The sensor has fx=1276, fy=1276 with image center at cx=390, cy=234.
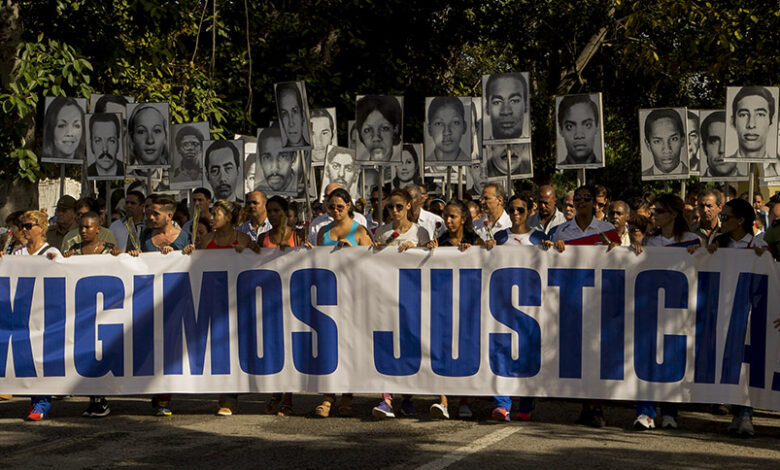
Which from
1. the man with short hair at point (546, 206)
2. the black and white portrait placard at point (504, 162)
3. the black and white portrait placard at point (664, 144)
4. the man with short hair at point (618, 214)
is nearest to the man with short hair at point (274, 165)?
the black and white portrait placard at point (504, 162)

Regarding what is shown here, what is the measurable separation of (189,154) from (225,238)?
9.11 meters

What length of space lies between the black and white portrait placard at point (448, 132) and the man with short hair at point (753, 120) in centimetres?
380

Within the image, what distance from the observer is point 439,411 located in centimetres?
1012

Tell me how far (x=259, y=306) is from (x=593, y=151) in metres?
6.91

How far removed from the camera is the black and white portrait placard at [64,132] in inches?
691

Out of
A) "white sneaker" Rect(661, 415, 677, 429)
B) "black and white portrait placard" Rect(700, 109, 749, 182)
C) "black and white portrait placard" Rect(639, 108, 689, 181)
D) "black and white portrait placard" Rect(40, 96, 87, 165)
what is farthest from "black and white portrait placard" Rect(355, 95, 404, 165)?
"white sneaker" Rect(661, 415, 677, 429)

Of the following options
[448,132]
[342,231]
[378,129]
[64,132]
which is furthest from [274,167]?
[342,231]

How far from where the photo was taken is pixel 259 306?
34.2ft

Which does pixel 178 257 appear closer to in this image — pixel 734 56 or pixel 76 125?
pixel 76 125

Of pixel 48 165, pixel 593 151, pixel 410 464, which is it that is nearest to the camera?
pixel 410 464

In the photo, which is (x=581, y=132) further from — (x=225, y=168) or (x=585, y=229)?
(x=585, y=229)

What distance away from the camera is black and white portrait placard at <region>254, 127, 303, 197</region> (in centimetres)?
1858

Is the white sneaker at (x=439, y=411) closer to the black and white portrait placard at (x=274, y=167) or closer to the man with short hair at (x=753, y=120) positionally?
the man with short hair at (x=753, y=120)

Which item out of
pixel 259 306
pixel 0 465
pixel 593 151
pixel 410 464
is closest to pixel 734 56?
pixel 593 151
